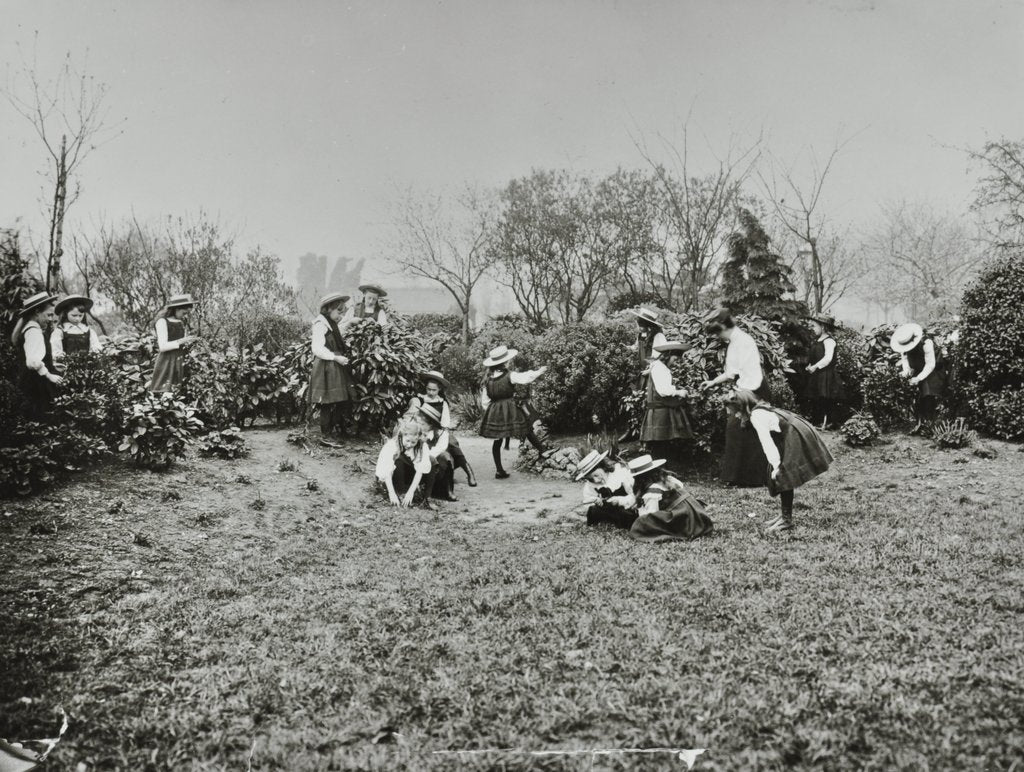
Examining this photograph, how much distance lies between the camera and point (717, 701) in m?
2.99

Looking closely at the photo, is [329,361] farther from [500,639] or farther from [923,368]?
[923,368]

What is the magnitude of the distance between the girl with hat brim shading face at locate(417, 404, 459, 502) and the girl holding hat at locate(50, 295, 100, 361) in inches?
158

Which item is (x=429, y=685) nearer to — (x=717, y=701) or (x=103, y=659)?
(x=717, y=701)

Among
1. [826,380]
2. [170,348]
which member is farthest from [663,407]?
[170,348]

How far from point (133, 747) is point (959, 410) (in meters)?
10.8

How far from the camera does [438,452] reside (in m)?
7.66

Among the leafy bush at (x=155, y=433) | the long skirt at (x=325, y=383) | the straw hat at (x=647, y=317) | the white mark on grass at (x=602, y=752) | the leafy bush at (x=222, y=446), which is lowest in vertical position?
the white mark on grass at (x=602, y=752)

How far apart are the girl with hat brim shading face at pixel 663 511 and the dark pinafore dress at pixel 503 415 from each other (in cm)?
327

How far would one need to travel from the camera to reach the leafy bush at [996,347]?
8.95 meters

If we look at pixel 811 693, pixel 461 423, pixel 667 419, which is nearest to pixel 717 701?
pixel 811 693

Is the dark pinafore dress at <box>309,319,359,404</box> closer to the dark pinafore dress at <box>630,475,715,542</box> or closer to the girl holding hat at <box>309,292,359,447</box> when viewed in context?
the girl holding hat at <box>309,292,359,447</box>

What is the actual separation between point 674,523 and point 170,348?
693 centimetres

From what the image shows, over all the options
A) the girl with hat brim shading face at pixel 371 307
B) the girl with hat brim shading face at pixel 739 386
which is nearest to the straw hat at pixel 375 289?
the girl with hat brim shading face at pixel 371 307

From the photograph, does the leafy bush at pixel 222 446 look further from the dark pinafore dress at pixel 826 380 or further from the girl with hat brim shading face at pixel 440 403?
the dark pinafore dress at pixel 826 380
